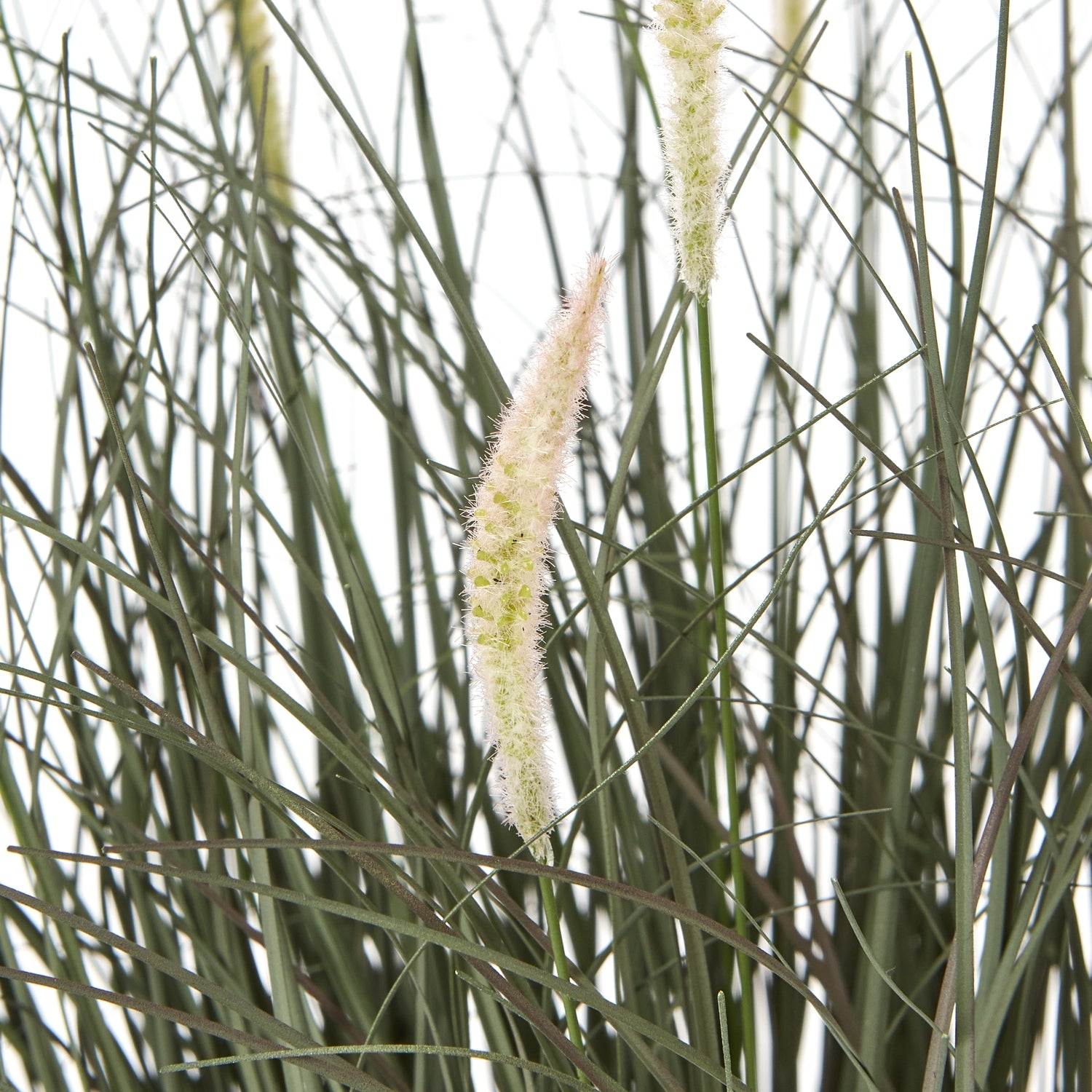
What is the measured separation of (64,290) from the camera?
48 cm

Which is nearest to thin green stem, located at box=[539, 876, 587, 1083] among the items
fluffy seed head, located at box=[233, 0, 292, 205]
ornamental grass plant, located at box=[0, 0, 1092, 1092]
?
ornamental grass plant, located at box=[0, 0, 1092, 1092]

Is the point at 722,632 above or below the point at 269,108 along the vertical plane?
below

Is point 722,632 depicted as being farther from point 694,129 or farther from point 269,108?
point 269,108

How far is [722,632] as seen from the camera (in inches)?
12.5

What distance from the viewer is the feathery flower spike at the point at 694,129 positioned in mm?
275

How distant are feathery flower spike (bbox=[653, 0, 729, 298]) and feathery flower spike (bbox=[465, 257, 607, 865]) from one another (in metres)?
0.06

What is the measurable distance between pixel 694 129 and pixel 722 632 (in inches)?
5.1

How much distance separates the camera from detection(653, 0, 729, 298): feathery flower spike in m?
0.28

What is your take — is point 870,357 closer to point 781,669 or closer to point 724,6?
point 781,669

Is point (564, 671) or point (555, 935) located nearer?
point (555, 935)

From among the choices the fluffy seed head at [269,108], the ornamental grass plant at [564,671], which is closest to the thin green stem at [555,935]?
the ornamental grass plant at [564,671]

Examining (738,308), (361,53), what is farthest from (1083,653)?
(361,53)

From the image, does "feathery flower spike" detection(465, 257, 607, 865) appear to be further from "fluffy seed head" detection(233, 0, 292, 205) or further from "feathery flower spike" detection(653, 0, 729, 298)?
"fluffy seed head" detection(233, 0, 292, 205)

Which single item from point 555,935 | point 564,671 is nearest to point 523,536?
point 555,935
